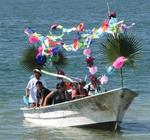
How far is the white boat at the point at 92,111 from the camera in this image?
2130 centimetres

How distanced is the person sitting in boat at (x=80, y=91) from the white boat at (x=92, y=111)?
0.42 metres

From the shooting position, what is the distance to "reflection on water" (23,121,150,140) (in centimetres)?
2169

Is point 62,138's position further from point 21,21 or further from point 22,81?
point 21,21

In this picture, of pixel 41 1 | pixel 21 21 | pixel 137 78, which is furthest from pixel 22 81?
A: pixel 41 1

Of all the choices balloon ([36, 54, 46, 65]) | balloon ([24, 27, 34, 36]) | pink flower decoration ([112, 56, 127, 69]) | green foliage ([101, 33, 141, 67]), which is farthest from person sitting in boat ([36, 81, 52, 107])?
pink flower decoration ([112, 56, 127, 69])

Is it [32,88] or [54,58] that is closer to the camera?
[32,88]

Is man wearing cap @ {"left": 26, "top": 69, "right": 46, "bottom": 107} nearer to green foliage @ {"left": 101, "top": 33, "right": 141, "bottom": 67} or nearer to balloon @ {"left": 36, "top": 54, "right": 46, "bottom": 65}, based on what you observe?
balloon @ {"left": 36, "top": 54, "right": 46, "bottom": 65}

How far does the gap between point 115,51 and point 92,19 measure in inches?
2059

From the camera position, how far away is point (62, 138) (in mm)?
21594

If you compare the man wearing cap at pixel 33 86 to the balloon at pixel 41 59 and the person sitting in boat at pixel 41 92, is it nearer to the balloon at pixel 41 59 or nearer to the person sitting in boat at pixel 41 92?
the person sitting in boat at pixel 41 92

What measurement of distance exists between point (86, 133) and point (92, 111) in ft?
2.14

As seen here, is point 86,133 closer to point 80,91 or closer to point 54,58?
point 80,91

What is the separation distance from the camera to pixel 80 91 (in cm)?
2223

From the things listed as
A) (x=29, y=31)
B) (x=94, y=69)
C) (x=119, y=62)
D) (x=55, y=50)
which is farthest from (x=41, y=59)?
(x=119, y=62)
